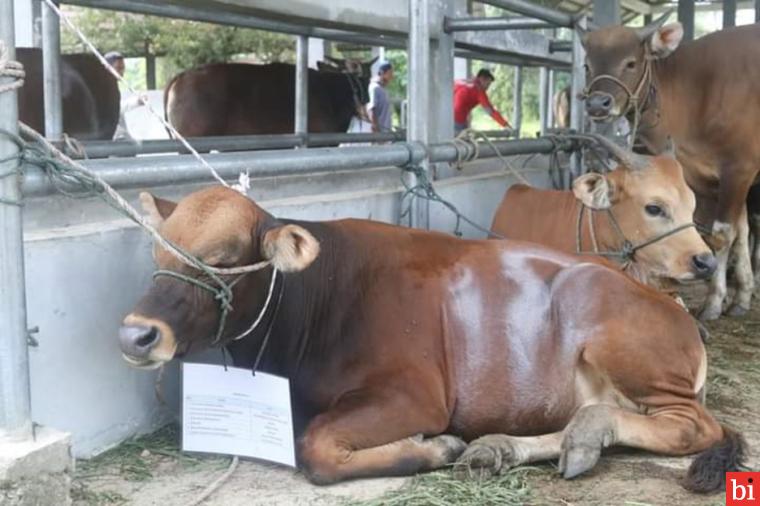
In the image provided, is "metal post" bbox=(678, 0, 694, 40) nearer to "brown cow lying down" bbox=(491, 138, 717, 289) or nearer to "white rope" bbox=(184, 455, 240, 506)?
"brown cow lying down" bbox=(491, 138, 717, 289)

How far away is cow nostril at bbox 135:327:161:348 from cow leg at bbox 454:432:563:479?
120 centimetres

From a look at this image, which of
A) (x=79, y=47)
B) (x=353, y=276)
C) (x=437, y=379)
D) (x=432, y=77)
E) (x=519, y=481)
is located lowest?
(x=519, y=481)

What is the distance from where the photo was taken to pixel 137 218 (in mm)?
3314

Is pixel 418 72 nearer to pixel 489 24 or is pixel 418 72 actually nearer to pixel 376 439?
pixel 489 24

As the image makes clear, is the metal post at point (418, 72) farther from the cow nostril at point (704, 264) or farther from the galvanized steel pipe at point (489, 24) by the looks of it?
the cow nostril at point (704, 264)

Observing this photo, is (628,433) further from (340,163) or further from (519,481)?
(340,163)

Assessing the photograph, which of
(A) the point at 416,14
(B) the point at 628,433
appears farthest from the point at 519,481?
(A) the point at 416,14

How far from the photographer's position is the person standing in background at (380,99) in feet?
41.1

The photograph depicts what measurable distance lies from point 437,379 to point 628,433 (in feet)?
2.42

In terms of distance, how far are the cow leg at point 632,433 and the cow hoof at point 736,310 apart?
3522 millimetres

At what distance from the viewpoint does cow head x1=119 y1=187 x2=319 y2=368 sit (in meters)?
3.29

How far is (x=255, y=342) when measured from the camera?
3.88 meters

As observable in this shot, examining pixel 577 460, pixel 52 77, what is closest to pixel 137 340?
pixel 577 460
